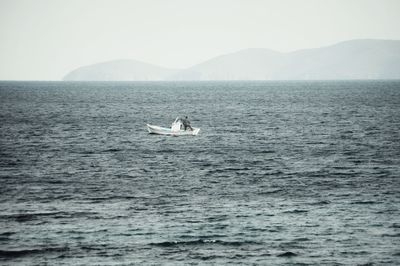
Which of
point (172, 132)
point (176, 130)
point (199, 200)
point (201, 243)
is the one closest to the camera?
point (201, 243)

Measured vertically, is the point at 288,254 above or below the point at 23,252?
below

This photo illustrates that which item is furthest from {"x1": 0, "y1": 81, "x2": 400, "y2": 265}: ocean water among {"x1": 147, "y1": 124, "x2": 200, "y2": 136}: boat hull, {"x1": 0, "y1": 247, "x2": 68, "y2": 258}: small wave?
{"x1": 147, "y1": 124, "x2": 200, "y2": 136}: boat hull

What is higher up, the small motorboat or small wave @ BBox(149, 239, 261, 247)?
the small motorboat

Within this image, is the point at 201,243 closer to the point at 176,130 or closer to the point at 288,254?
the point at 288,254

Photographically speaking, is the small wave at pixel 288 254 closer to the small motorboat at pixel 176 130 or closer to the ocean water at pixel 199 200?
the ocean water at pixel 199 200

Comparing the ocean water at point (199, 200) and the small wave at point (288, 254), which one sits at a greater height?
the ocean water at point (199, 200)

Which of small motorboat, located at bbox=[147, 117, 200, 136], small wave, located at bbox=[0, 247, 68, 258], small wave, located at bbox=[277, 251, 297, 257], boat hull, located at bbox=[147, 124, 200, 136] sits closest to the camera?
small wave, located at bbox=[0, 247, 68, 258]

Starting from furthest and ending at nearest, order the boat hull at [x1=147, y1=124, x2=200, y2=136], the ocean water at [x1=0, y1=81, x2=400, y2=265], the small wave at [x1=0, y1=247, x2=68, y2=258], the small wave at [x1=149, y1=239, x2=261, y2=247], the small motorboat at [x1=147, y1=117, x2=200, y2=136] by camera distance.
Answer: the boat hull at [x1=147, y1=124, x2=200, y2=136] < the small motorboat at [x1=147, y1=117, x2=200, y2=136] < the small wave at [x1=149, y1=239, x2=261, y2=247] < the ocean water at [x1=0, y1=81, x2=400, y2=265] < the small wave at [x1=0, y1=247, x2=68, y2=258]

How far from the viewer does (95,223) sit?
104ft

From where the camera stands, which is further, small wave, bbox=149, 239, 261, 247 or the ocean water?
small wave, bbox=149, 239, 261, 247

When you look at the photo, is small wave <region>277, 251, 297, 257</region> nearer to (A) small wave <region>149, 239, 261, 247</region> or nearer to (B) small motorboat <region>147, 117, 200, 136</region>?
(A) small wave <region>149, 239, 261, 247</region>

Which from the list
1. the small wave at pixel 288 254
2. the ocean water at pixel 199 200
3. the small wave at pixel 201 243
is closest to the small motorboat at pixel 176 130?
the ocean water at pixel 199 200

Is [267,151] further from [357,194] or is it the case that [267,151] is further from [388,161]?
[357,194]

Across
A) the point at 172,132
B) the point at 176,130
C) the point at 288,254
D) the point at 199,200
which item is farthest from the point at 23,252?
the point at 172,132
